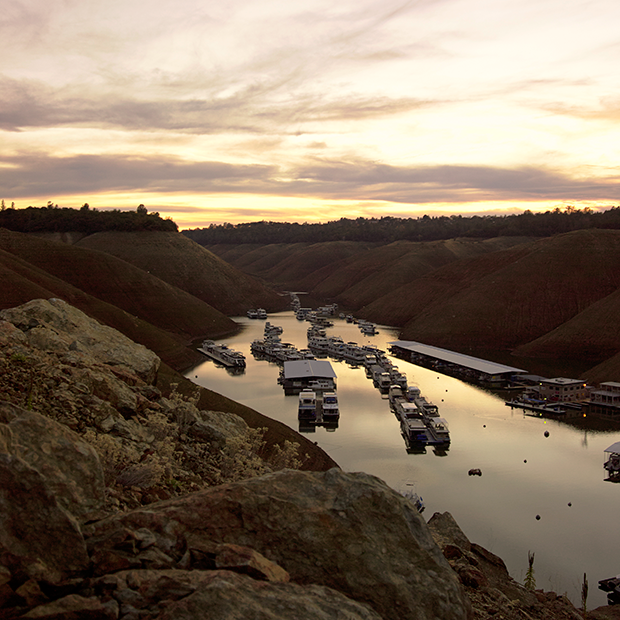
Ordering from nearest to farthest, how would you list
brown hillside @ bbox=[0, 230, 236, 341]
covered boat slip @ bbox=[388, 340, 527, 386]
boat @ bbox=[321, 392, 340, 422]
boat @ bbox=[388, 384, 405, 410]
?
boat @ bbox=[321, 392, 340, 422] < boat @ bbox=[388, 384, 405, 410] < covered boat slip @ bbox=[388, 340, 527, 386] < brown hillside @ bbox=[0, 230, 236, 341]

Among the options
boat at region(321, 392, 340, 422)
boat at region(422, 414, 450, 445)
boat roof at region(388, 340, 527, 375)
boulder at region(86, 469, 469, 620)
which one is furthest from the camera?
boat roof at region(388, 340, 527, 375)

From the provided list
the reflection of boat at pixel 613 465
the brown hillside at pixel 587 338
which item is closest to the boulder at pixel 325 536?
the reflection of boat at pixel 613 465

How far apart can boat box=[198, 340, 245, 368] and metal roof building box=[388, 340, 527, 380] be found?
2630 cm

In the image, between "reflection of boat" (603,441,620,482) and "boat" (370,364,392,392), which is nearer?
"reflection of boat" (603,441,620,482)

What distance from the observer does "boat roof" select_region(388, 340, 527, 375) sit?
67562 mm

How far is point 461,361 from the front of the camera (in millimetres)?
74062

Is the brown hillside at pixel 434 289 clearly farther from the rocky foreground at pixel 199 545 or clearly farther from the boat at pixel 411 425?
the rocky foreground at pixel 199 545

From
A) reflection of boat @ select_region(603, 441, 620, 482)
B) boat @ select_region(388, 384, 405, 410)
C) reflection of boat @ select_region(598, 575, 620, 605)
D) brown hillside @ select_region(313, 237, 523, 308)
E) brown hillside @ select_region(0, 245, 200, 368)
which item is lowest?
reflection of boat @ select_region(598, 575, 620, 605)

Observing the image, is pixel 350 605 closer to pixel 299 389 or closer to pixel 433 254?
pixel 299 389

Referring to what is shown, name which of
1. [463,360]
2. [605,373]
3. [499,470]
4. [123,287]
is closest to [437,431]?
[499,470]

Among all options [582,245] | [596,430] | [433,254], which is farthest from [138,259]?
[596,430]

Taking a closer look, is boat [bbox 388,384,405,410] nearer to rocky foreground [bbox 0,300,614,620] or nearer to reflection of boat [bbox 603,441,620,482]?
reflection of boat [bbox 603,441,620,482]

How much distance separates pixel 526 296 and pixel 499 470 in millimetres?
70305

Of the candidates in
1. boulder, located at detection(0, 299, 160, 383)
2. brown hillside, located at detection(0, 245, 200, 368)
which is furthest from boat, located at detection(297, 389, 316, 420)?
boulder, located at detection(0, 299, 160, 383)
